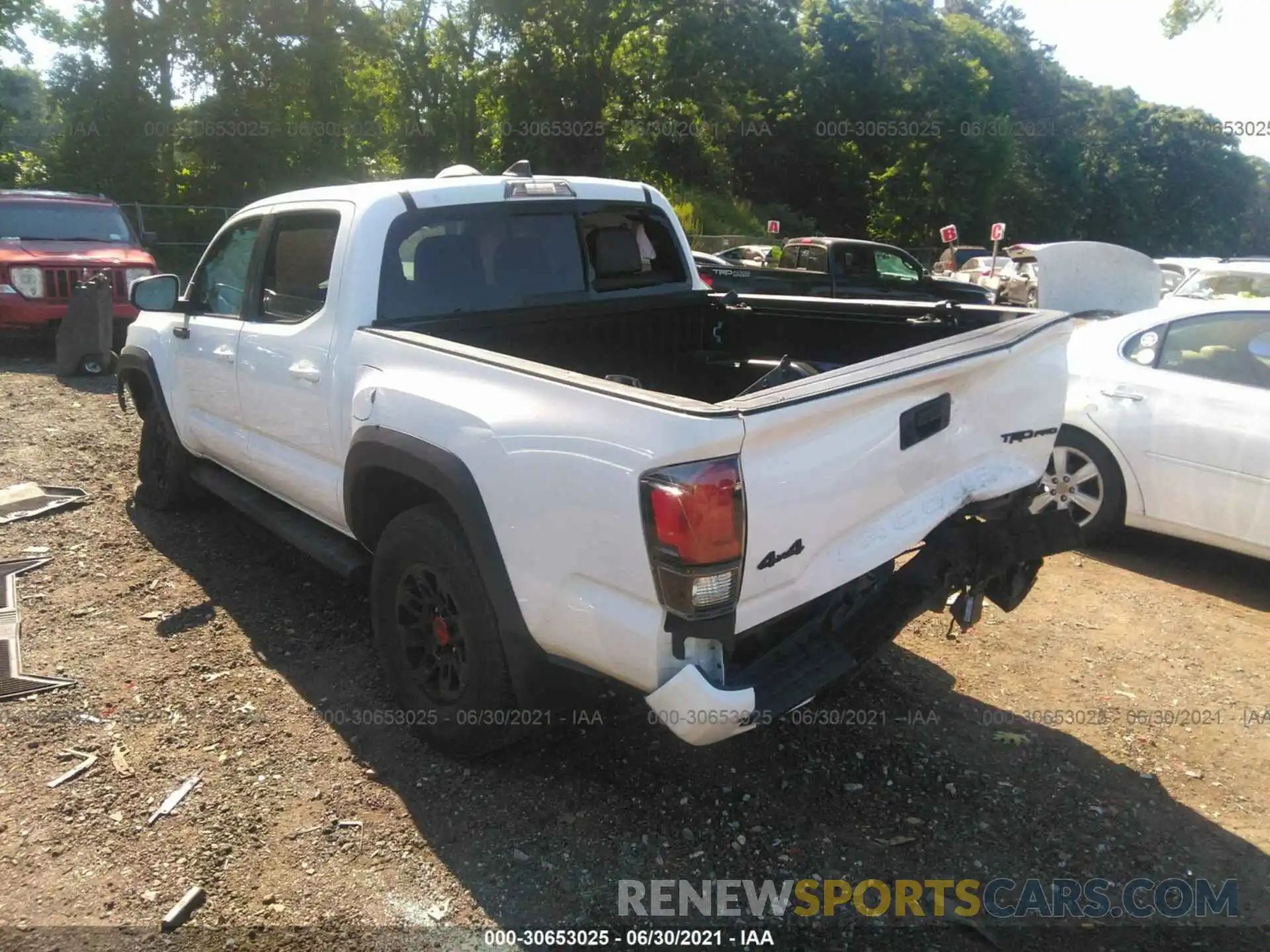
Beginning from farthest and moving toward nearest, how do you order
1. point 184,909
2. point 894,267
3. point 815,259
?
point 894,267 → point 815,259 → point 184,909

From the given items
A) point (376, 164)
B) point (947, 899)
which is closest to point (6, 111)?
point (376, 164)

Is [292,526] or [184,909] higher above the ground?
[292,526]

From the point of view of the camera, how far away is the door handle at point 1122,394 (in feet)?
17.6

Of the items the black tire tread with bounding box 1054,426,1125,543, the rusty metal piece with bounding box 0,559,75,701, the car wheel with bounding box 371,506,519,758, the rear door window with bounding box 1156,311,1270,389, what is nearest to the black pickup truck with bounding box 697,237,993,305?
the black tire tread with bounding box 1054,426,1125,543

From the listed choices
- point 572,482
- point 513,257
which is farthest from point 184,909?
point 513,257

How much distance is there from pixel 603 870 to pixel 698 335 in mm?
2649

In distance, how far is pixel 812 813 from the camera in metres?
3.25

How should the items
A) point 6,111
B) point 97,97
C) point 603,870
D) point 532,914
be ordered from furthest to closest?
1. point 6,111
2. point 97,97
3. point 603,870
4. point 532,914

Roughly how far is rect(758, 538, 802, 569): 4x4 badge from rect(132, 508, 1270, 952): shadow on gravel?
63 cm

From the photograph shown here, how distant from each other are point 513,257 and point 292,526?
153 centimetres

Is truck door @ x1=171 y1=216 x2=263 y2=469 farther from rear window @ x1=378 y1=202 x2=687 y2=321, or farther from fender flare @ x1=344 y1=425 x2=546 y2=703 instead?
fender flare @ x1=344 y1=425 x2=546 y2=703

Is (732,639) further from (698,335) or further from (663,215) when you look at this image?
(663,215)

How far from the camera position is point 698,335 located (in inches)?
189

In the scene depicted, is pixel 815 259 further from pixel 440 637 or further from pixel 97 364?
pixel 440 637
